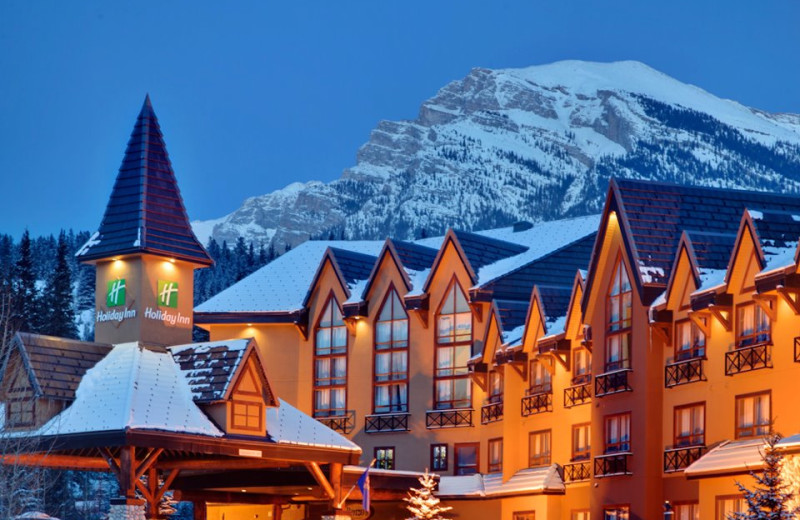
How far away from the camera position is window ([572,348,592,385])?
5656 centimetres

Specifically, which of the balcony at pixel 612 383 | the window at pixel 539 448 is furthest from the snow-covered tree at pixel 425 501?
the balcony at pixel 612 383

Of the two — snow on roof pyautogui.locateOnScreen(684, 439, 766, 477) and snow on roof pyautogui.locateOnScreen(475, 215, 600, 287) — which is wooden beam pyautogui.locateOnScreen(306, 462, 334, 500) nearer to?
snow on roof pyautogui.locateOnScreen(684, 439, 766, 477)

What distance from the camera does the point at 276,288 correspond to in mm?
78000

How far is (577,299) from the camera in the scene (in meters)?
57.3

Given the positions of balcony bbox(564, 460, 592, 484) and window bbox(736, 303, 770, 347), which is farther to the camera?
balcony bbox(564, 460, 592, 484)

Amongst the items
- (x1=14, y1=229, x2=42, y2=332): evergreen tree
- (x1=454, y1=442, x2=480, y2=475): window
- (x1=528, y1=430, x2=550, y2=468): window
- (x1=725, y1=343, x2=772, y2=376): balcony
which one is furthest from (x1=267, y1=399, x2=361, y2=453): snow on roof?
(x1=14, y1=229, x2=42, y2=332): evergreen tree

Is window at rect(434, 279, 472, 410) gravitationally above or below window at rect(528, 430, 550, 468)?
above

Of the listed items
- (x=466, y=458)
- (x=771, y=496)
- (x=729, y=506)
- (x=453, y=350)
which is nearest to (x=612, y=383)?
(x=729, y=506)

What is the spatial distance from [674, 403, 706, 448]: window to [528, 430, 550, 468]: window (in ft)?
35.0

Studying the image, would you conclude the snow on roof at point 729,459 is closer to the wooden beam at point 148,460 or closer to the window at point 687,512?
the window at point 687,512

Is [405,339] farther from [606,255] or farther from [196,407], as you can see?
[196,407]

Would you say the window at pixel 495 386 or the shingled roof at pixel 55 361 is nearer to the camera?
the shingled roof at pixel 55 361

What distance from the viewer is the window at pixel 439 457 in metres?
68.8

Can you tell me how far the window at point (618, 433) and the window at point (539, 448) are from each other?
689 cm
